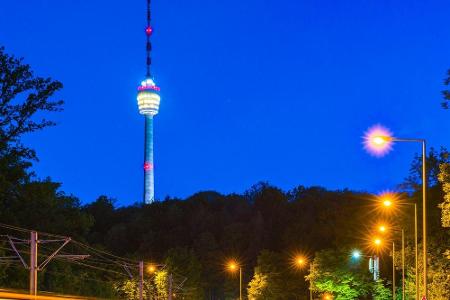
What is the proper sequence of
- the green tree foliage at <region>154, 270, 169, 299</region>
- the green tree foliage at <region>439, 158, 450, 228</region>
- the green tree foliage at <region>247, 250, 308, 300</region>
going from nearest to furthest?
1. the green tree foliage at <region>439, 158, 450, 228</region>
2. the green tree foliage at <region>247, 250, 308, 300</region>
3. the green tree foliage at <region>154, 270, 169, 299</region>

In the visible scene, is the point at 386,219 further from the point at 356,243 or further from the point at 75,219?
the point at 75,219

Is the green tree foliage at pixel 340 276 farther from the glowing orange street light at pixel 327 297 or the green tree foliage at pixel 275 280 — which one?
the green tree foliage at pixel 275 280

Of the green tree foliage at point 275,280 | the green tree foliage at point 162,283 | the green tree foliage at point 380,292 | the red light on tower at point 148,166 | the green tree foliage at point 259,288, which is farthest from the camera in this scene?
the red light on tower at point 148,166

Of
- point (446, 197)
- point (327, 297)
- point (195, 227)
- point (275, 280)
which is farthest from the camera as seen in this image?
point (195, 227)

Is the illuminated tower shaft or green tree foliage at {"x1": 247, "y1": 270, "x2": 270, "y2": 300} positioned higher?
the illuminated tower shaft

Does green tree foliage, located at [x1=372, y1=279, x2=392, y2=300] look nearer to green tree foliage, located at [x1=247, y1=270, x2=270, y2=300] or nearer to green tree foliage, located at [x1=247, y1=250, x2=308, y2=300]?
green tree foliage, located at [x1=247, y1=250, x2=308, y2=300]

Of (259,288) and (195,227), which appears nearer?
(259,288)

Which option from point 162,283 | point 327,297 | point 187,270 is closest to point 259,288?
point 162,283

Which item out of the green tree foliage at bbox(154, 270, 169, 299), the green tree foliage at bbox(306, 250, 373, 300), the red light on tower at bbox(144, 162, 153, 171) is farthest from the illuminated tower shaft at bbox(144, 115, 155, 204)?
the green tree foliage at bbox(306, 250, 373, 300)

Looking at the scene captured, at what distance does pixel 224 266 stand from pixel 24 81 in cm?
7614

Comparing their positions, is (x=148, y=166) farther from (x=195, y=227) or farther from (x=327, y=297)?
(x=327, y=297)

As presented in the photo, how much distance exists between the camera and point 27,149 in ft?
161

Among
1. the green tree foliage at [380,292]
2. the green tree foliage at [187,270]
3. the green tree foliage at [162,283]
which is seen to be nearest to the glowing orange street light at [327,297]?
the green tree foliage at [380,292]

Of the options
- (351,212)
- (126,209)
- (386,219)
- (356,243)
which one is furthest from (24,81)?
(126,209)
